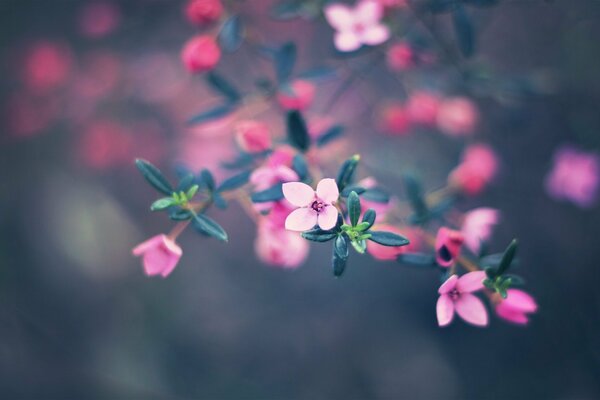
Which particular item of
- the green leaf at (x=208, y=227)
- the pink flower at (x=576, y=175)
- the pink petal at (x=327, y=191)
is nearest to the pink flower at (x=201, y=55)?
the green leaf at (x=208, y=227)

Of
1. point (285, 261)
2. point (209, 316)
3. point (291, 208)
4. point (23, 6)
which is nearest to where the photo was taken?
point (291, 208)

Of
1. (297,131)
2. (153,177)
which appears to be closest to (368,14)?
(297,131)

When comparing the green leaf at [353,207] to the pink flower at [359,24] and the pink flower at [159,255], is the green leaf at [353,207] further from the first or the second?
the pink flower at [359,24]

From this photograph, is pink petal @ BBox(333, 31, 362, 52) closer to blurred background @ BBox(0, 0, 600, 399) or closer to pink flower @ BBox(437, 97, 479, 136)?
pink flower @ BBox(437, 97, 479, 136)

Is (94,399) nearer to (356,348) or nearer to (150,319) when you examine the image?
(150,319)

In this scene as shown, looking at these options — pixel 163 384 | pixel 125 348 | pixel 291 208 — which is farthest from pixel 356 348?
pixel 291 208

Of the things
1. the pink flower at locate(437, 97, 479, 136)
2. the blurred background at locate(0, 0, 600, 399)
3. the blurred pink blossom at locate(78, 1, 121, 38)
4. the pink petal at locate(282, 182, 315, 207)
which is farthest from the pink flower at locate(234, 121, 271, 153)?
the blurred pink blossom at locate(78, 1, 121, 38)
